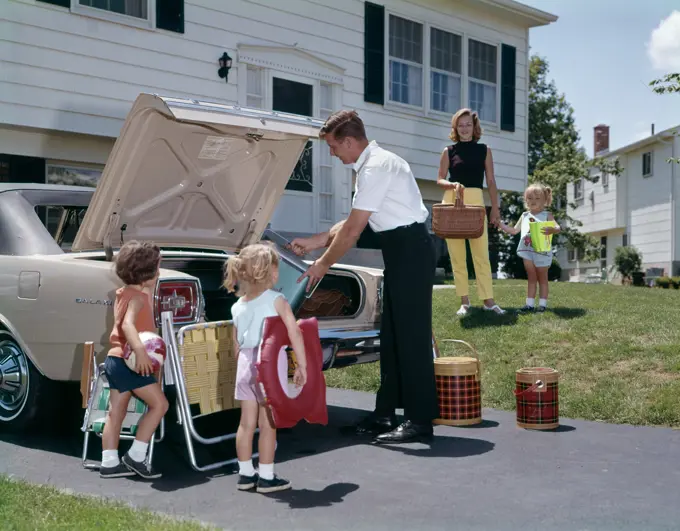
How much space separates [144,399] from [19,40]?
7.94 metres

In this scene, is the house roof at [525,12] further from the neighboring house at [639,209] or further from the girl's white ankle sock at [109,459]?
the girl's white ankle sock at [109,459]

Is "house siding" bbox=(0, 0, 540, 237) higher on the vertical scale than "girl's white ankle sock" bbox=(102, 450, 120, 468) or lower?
higher

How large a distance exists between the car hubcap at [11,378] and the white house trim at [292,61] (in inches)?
340

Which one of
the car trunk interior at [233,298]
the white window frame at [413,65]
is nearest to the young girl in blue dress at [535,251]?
the car trunk interior at [233,298]

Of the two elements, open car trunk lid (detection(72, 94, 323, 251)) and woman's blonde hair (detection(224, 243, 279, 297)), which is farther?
open car trunk lid (detection(72, 94, 323, 251))

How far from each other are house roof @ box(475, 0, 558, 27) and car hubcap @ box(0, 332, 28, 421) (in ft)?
43.1

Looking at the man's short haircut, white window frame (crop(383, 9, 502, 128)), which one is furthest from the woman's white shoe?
white window frame (crop(383, 9, 502, 128))

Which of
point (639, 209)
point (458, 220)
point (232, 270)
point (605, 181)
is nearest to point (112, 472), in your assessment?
point (232, 270)

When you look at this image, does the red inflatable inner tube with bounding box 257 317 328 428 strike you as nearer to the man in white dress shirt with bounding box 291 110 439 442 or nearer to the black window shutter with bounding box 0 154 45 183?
the man in white dress shirt with bounding box 291 110 439 442

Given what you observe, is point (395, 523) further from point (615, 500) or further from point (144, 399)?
point (144, 399)

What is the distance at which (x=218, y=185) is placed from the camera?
5781 mm

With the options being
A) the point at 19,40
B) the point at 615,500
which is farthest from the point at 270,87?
the point at 615,500

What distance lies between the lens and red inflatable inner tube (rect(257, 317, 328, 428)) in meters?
4.15

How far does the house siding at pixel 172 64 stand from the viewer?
11078mm
